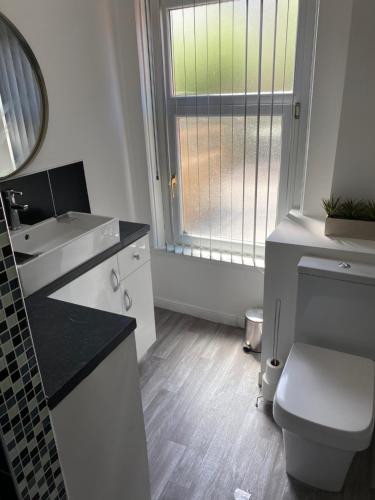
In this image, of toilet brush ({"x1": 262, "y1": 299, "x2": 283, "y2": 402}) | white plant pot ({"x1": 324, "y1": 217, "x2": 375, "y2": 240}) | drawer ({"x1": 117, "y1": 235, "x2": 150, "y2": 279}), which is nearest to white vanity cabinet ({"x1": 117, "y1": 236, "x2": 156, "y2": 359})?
drawer ({"x1": 117, "y1": 235, "x2": 150, "y2": 279})

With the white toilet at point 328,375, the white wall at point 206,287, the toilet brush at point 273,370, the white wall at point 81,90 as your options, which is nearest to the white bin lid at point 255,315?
the white wall at point 206,287

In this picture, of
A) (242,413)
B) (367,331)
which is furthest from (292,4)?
(242,413)

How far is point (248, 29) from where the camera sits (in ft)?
6.56

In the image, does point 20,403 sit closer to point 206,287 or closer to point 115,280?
point 115,280

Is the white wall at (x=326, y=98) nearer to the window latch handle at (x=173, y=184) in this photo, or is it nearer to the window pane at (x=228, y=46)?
the window pane at (x=228, y=46)

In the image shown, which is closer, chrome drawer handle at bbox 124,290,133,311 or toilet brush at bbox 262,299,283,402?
toilet brush at bbox 262,299,283,402

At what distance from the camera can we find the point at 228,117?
2.22m

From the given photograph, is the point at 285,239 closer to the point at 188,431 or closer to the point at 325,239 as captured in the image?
the point at 325,239

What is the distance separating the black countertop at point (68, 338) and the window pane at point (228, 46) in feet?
4.96

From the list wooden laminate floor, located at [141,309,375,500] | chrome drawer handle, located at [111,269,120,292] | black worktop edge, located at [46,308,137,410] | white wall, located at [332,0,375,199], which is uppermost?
white wall, located at [332,0,375,199]

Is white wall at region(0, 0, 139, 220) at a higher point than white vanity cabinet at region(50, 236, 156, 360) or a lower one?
higher

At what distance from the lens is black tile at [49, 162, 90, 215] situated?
2119 mm

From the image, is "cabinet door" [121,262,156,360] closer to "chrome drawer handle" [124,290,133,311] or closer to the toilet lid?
"chrome drawer handle" [124,290,133,311]

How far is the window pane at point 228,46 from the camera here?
1.94 m
